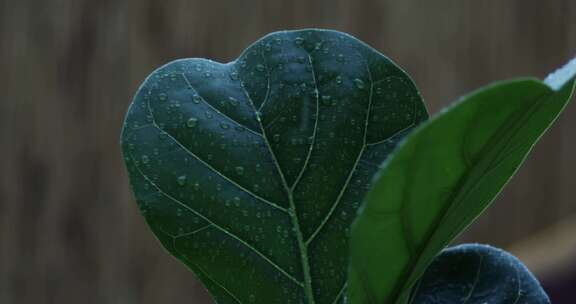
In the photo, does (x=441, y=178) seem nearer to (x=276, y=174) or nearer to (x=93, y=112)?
(x=276, y=174)

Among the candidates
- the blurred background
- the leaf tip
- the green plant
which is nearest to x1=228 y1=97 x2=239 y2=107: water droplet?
the green plant

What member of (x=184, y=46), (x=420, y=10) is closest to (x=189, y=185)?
(x=184, y=46)

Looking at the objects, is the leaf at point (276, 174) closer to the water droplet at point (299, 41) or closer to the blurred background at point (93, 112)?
the water droplet at point (299, 41)

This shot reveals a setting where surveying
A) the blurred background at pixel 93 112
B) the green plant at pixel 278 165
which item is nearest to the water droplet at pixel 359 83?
the green plant at pixel 278 165

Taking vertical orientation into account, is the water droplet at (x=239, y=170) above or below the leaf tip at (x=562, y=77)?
below

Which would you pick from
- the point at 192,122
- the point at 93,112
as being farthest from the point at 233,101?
the point at 93,112

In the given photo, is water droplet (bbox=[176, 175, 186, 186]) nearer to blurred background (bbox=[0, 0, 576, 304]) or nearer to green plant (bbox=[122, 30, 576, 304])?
green plant (bbox=[122, 30, 576, 304])
